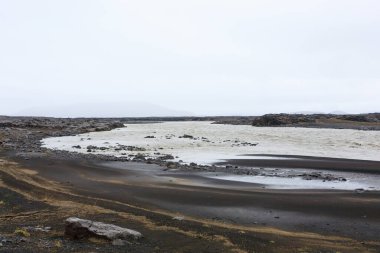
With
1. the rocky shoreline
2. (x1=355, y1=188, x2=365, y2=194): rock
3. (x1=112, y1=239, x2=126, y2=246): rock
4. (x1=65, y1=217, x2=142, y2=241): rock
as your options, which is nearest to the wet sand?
the rocky shoreline

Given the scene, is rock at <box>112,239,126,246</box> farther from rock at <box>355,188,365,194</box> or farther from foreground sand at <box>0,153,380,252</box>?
rock at <box>355,188,365,194</box>

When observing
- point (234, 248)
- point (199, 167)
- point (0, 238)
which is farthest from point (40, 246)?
point (199, 167)

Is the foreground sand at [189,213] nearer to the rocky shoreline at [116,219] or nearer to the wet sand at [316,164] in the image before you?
the rocky shoreline at [116,219]

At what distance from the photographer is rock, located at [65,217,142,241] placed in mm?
11703

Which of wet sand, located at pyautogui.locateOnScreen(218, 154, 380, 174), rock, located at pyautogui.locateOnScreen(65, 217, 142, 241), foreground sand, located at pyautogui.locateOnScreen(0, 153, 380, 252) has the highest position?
rock, located at pyautogui.locateOnScreen(65, 217, 142, 241)

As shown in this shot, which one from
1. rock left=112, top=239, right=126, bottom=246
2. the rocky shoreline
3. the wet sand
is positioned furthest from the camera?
the wet sand

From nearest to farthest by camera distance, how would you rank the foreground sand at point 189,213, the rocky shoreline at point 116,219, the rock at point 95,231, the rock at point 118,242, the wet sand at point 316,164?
the rock at point 118,242, the rocky shoreline at point 116,219, the rock at point 95,231, the foreground sand at point 189,213, the wet sand at point 316,164

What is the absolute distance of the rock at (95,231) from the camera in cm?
1170

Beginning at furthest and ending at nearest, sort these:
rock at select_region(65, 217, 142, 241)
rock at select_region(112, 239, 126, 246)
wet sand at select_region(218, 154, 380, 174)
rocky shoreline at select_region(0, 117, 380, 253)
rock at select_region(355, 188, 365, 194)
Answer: wet sand at select_region(218, 154, 380, 174) → rock at select_region(355, 188, 365, 194) → rock at select_region(65, 217, 142, 241) → rocky shoreline at select_region(0, 117, 380, 253) → rock at select_region(112, 239, 126, 246)

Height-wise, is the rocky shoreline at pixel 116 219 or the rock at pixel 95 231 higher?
the rock at pixel 95 231

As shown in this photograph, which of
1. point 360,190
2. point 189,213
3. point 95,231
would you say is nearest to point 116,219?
point 95,231

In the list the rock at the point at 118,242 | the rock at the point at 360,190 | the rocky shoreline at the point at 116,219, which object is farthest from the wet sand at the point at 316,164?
the rock at the point at 118,242

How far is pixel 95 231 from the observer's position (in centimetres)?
1177

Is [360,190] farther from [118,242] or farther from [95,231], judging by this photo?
[95,231]
